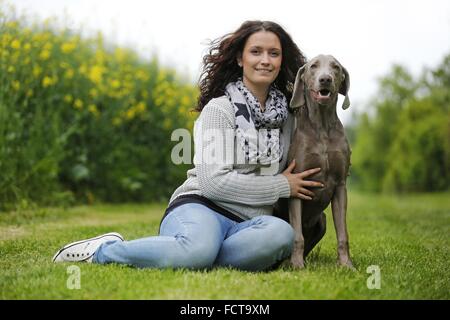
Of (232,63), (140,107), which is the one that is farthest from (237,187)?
(140,107)

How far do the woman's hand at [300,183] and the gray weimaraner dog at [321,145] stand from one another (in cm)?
5

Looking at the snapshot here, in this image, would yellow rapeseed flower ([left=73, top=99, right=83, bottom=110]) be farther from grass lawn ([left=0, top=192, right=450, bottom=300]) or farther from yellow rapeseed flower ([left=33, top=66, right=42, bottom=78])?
grass lawn ([left=0, top=192, right=450, bottom=300])

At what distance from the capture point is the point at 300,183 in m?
3.70

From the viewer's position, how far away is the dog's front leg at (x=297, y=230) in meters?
3.70

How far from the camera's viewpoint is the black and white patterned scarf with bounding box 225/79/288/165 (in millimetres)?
3717

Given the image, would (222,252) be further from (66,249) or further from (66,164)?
(66,164)

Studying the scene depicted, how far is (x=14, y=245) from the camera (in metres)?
4.53

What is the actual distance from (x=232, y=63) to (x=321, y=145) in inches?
33.9

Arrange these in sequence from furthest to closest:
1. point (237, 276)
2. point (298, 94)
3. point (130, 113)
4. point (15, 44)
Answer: point (130, 113)
point (15, 44)
point (298, 94)
point (237, 276)

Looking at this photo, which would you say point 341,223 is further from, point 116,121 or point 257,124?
point 116,121

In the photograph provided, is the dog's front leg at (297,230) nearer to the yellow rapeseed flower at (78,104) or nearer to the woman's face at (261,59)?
the woman's face at (261,59)

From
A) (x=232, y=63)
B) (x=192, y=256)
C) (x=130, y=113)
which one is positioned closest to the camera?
(x=192, y=256)

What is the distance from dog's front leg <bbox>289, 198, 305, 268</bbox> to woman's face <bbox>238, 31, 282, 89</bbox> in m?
0.78
